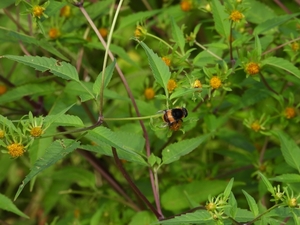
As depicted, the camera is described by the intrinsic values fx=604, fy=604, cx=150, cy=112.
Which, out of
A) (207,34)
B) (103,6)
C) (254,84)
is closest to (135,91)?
(103,6)

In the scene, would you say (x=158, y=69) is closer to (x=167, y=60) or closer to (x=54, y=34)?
(x=167, y=60)

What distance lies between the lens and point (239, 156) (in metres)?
2.21

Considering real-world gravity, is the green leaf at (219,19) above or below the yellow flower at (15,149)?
above

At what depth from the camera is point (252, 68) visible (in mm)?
1764

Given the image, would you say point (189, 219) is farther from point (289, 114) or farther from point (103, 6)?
point (103, 6)

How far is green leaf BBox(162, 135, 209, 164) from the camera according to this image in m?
1.71

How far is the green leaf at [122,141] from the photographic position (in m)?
1.42

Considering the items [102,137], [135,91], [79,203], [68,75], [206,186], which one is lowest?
[79,203]

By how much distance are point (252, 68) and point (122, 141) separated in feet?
1.42

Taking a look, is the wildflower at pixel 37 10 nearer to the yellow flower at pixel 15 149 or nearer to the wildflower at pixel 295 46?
the yellow flower at pixel 15 149

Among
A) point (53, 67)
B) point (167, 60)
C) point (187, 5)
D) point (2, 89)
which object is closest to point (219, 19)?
point (167, 60)

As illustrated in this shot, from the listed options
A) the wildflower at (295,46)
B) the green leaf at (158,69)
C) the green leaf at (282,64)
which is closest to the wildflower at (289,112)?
the wildflower at (295,46)

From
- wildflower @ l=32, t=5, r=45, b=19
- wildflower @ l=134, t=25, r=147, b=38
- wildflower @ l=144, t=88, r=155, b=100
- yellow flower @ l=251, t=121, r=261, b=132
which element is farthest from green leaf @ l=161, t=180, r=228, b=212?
wildflower @ l=32, t=5, r=45, b=19

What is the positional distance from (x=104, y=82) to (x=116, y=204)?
2.85 feet
